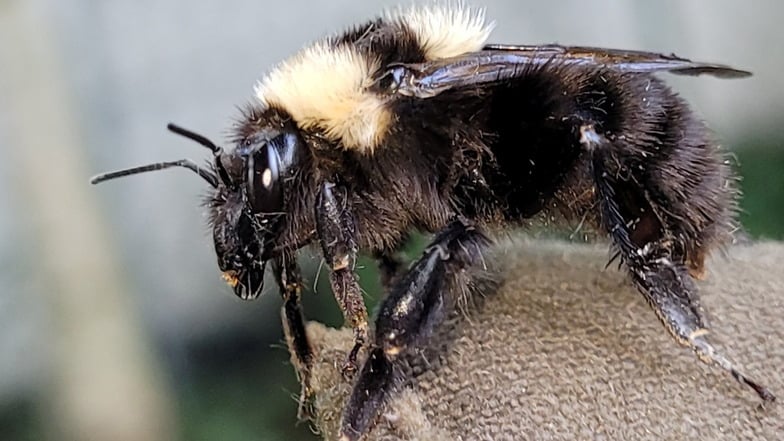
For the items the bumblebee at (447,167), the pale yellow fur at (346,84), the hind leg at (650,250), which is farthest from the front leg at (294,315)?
the hind leg at (650,250)

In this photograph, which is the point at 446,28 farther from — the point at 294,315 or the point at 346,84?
the point at 294,315

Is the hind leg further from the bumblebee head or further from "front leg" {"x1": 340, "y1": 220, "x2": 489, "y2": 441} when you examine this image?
the bumblebee head

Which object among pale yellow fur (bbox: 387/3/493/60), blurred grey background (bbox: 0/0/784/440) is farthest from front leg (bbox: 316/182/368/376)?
blurred grey background (bbox: 0/0/784/440)

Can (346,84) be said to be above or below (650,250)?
above

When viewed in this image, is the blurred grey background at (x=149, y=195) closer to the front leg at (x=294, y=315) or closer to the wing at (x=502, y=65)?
the front leg at (x=294, y=315)

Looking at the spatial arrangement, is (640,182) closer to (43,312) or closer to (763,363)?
(763,363)

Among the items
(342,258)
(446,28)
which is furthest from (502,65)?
(342,258)
